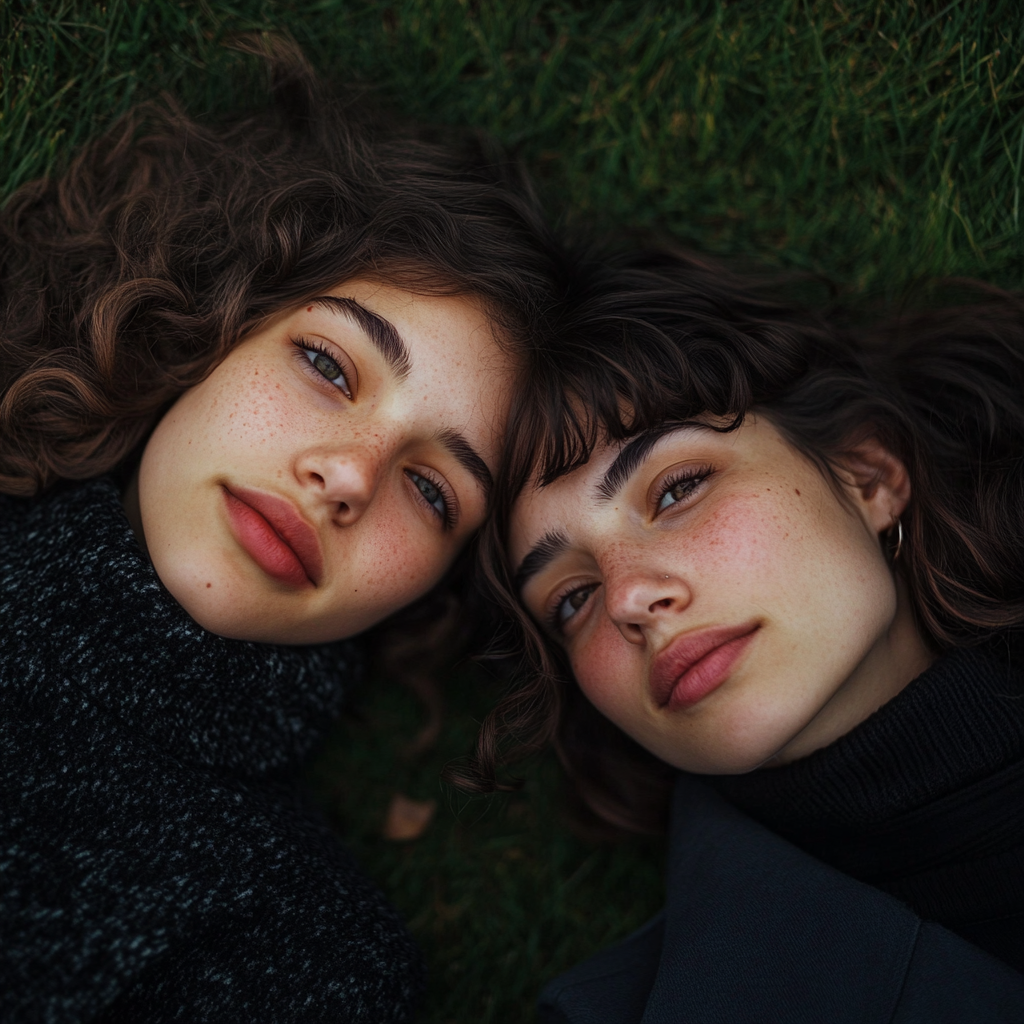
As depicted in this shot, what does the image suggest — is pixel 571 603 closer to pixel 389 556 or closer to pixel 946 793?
pixel 389 556

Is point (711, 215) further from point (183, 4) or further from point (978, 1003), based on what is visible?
point (978, 1003)

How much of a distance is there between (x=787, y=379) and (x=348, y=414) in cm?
124

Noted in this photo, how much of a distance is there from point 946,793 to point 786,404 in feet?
3.67

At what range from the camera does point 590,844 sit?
2963 millimetres

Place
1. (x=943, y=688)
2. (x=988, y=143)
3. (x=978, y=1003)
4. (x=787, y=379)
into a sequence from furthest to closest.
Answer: (x=988, y=143)
(x=787, y=379)
(x=943, y=688)
(x=978, y=1003)

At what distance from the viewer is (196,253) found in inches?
94.2

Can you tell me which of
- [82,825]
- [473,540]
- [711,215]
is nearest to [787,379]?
[711,215]

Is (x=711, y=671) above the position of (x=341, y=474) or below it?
below

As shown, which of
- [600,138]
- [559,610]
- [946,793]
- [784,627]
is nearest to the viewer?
[784,627]

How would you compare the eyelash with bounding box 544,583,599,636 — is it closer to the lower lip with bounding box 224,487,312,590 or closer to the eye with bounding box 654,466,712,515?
the eye with bounding box 654,466,712,515

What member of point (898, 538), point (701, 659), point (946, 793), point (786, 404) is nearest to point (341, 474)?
point (701, 659)

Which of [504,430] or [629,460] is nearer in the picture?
[629,460]

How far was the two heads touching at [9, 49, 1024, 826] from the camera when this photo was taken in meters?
2.07

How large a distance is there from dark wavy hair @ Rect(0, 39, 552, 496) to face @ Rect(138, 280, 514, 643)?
114 mm
